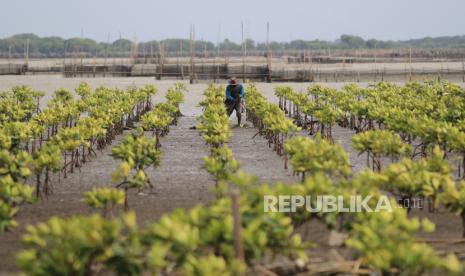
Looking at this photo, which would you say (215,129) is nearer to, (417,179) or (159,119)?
(159,119)

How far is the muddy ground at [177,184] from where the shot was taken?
816cm

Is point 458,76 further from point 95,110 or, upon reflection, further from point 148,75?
point 95,110

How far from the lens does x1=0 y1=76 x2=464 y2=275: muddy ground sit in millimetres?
8156

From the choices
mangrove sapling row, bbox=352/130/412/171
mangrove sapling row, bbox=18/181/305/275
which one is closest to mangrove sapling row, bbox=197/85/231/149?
mangrove sapling row, bbox=352/130/412/171

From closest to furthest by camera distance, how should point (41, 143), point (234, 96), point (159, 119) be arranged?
point (41, 143) < point (159, 119) < point (234, 96)

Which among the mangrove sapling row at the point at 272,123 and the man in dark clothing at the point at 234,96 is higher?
the man in dark clothing at the point at 234,96

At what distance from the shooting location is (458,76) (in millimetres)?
45938

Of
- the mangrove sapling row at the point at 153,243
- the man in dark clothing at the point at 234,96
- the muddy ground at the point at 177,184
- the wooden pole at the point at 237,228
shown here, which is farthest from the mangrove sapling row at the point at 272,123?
the wooden pole at the point at 237,228

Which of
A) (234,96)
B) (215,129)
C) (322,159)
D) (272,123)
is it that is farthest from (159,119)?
(322,159)

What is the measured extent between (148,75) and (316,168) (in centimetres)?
4239

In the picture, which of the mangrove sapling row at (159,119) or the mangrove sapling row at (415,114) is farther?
the mangrove sapling row at (159,119)

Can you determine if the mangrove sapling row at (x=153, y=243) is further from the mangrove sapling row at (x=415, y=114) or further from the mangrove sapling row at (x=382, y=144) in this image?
the mangrove sapling row at (x=415, y=114)

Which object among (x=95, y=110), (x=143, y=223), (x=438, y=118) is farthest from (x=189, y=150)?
(x=143, y=223)

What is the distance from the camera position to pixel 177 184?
448 inches
